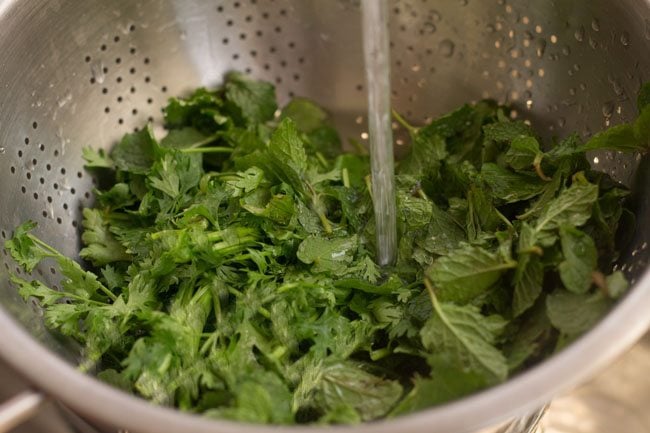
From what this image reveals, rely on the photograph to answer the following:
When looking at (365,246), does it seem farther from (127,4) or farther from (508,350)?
(127,4)

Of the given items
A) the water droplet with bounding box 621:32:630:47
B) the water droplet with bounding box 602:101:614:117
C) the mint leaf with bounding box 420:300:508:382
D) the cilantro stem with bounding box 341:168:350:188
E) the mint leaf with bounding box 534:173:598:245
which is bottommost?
the mint leaf with bounding box 420:300:508:382

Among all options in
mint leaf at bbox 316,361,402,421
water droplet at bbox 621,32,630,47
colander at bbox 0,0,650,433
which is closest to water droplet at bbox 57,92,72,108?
colander at bbox 0,0,650,433

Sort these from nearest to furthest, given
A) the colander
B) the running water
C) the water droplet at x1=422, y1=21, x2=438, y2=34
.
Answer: the colander < the running water < the water droplet at x1=422, y1=21, x2=438, y2=34

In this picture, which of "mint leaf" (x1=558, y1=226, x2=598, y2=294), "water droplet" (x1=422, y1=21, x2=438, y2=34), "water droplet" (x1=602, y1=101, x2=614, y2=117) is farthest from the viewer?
"water droplet" (x1=422, y1=21, x2=438, y2=34)

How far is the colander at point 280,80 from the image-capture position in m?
0.69

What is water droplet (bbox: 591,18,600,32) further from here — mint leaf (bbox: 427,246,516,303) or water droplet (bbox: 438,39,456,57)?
mint leaf (bbox: 427,246,516,303)

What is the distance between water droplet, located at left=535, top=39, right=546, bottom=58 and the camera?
1.11 meters

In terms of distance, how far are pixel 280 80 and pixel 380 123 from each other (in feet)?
1.35

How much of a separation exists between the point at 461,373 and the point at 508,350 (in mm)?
128

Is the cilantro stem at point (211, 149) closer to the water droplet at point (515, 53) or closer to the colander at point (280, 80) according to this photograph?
the colander at point (280, 80)

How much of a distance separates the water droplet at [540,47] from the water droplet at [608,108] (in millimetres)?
154

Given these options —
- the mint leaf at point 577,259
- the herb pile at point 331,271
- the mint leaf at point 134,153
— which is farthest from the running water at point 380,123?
the mint leaf at point 134,153

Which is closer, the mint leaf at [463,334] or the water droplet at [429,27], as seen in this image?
the mint leaf at [463,334]

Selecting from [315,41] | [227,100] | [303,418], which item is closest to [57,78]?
[227,100]
